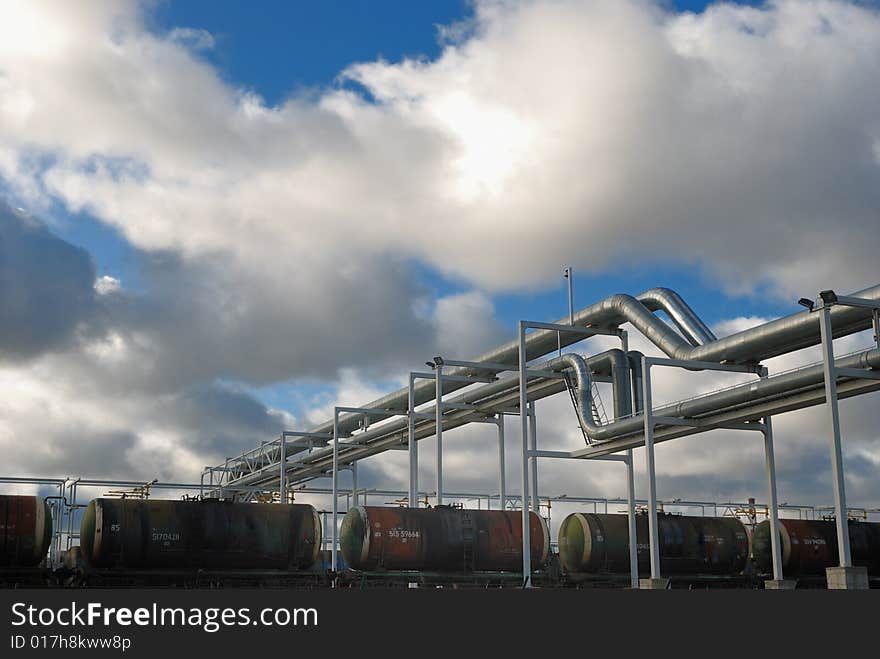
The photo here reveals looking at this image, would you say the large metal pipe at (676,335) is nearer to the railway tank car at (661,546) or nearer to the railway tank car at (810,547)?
the railway tank car at (661,546)

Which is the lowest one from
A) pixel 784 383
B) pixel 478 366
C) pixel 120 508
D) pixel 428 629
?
pixel 428 629

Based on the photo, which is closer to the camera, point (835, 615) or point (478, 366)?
point (835, 615)

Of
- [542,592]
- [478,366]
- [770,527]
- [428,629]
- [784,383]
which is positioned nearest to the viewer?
[428,629]

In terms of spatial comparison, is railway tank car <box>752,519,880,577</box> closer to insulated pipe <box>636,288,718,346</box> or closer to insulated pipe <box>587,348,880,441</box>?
insulated pipe <box>587,348,880,441</box>

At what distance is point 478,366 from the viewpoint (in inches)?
1678

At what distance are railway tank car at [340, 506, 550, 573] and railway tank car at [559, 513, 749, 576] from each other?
6.91 ft

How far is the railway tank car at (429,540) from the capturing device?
34.4m

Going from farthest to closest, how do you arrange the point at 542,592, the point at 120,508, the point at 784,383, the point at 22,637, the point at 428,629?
1. the point at 120,508
2. the point at 784,383
3. the point at 542,592
4. the point at 428,629
5. the point at 22,637

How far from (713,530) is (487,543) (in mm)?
9346

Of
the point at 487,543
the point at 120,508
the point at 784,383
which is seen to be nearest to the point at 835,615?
the point at 784,383

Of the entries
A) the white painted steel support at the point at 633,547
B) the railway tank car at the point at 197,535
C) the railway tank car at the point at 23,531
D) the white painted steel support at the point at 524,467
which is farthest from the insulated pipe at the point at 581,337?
the railway tank car at the point at 23,531

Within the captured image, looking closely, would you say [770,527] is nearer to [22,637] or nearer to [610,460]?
[610,460]

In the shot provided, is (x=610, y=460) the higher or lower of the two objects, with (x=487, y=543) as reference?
higher

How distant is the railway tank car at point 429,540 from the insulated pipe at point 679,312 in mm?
9709
